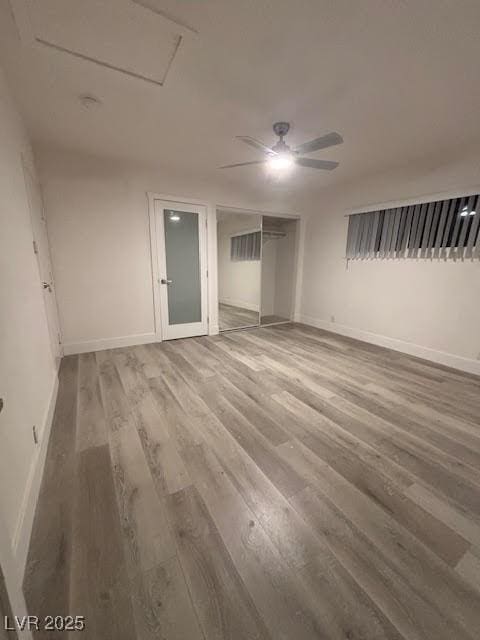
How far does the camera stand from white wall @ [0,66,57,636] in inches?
42.2

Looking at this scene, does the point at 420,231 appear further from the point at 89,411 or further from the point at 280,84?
the point at 89,411

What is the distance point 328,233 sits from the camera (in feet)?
14.9

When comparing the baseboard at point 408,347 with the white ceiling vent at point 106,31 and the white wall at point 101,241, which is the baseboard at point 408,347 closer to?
the white wall at point 101,241

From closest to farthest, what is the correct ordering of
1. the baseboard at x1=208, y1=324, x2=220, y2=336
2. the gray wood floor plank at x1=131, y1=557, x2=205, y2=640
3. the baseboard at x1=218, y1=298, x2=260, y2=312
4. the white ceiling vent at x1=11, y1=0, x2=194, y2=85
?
the gray wood floor plank at x1=131, y1=557, x2=205, y2=640 < the white ceiling vent at x1=11, y1=0, x2=194, y2=85 < the baseboard at x1=208, y1=324, x2=220, y2=336 < the baseboard at x1=218, y1=298, x2=260, y2=312

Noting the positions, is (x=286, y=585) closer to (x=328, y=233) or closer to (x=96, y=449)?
(x=96, y=449)

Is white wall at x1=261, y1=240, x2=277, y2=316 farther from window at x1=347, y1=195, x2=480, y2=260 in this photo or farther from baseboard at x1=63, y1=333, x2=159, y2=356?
baseboard at x1=63, y1=333, x2=159, y2=356

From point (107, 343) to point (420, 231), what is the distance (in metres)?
4.54

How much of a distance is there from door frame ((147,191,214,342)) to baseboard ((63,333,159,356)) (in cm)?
16

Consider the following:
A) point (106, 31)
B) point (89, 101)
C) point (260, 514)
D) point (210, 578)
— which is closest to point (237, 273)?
point (89, 101)

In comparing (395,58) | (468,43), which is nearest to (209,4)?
(395,58)

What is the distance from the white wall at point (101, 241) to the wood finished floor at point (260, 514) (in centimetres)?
127

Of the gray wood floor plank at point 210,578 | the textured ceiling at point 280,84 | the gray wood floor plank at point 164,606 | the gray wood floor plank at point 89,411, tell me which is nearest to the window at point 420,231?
the textured ceiling at point 280,84

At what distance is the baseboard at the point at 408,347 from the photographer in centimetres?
300

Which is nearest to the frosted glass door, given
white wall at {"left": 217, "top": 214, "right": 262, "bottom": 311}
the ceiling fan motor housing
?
white wall at {"left": 217, "top": 214, "right": 262, "bottom": 311}
